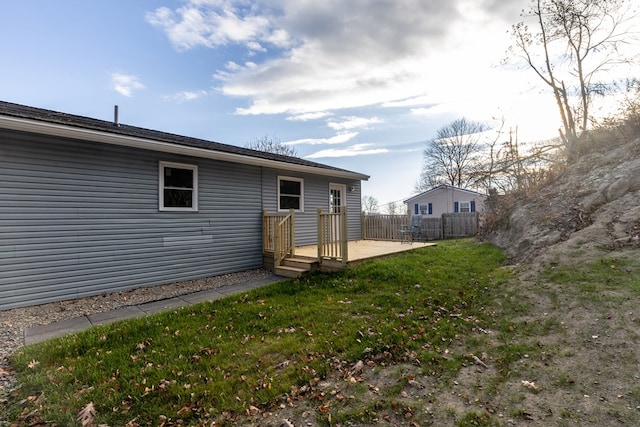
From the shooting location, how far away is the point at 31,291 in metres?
5.59

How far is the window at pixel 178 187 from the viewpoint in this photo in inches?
287

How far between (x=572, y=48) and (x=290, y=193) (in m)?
14.5

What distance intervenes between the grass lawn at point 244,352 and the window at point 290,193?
14.3 ft

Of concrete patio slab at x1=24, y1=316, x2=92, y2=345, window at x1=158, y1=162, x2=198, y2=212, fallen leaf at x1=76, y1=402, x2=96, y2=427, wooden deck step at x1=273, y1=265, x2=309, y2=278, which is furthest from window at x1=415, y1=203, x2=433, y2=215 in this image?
fallen leaf at x1=76, y1=402, x2=96, y2=427

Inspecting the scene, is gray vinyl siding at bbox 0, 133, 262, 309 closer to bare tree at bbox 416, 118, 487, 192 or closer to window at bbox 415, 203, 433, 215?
window at bbox 415, 203, 433, 215

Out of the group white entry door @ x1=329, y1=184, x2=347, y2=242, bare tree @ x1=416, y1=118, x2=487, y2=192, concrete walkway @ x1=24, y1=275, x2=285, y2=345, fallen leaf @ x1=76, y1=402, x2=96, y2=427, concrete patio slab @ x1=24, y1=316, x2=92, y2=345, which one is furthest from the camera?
bare tree @ x1=416, y1=118, x2=487, y2=192

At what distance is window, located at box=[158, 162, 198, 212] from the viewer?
7.29 metres

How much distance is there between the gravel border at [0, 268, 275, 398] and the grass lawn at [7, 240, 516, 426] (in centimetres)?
31

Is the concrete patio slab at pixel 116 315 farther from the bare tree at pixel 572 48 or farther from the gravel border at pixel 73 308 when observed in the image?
the bare tree at pixel 572 48

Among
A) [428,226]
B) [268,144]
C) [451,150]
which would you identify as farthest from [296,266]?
[451,150]

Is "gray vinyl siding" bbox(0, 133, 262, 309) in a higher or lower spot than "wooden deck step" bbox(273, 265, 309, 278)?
higher

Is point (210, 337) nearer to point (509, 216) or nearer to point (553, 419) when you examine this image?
point (553, 419)

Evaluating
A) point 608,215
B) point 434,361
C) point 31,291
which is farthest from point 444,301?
point 31,291

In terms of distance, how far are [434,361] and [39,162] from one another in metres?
7.40
